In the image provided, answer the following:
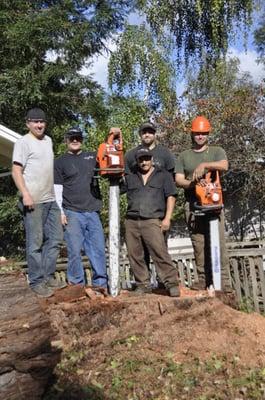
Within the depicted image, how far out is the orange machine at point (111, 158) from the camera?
6.08 meters

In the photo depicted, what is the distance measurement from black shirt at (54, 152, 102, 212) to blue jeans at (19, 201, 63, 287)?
282 mm

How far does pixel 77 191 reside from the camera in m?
6.27

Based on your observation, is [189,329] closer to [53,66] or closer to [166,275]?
[166,275]

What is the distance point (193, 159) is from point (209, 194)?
52cm

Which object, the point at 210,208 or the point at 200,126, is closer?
the point at 210,208

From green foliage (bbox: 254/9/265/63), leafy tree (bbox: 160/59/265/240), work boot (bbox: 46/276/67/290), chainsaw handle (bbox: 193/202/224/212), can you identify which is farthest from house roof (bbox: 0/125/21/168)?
green foliage (bbox: 254/9/265/63)

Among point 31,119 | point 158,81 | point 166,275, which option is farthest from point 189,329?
point 158,81

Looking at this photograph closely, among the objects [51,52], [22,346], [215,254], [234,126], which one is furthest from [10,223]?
[22,346]

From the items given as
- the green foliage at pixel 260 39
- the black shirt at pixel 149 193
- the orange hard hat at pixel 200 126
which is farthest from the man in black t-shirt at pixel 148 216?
the green foliage at pixel 260 39

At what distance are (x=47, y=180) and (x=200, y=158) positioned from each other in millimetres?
1678

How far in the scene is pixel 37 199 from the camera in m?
5.80

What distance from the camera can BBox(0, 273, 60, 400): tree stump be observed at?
387 cm

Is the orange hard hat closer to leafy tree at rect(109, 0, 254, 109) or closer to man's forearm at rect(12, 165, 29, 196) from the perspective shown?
man's forearm at rect(12, 165, 29, 196)

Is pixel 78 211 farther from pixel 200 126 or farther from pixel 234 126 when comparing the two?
pixel 234 126
